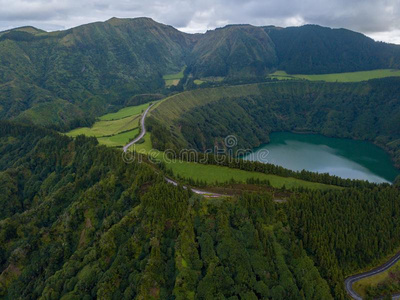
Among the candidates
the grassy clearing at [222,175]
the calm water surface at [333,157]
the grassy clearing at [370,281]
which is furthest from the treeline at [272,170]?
the calm water surface at [333,157]

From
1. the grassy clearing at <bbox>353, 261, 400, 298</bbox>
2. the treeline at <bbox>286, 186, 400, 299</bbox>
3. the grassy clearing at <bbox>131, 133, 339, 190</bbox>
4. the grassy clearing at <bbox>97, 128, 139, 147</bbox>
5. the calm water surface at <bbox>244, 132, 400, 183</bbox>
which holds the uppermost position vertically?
the grassy clearing at <bbox>97, 128, 139, 147</bbox>

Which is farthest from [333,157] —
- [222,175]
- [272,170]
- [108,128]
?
[108,128]

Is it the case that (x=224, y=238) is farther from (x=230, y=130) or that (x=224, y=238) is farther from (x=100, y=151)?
(x=230, y=130)

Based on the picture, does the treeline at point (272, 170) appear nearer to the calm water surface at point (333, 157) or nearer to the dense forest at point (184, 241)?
the dense forest at point (184, 241)

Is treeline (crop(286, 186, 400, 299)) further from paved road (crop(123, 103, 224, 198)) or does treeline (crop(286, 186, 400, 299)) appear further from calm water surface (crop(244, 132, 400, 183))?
calm water surface (crop(244, 132, 400, 183))

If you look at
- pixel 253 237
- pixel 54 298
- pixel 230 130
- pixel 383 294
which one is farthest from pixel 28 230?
pixel 230 130

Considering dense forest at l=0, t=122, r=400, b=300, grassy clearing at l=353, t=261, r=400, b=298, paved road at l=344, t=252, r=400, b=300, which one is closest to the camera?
dense forest at l=0, t=122, r=400, b=300

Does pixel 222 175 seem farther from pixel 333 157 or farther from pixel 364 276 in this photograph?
pixel 333 157

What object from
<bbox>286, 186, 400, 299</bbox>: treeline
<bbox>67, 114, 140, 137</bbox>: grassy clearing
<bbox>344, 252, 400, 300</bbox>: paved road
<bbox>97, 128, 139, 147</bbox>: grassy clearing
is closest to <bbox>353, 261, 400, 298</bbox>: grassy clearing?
<bbox>344, 252, 400, 300</bbox>: paved road
